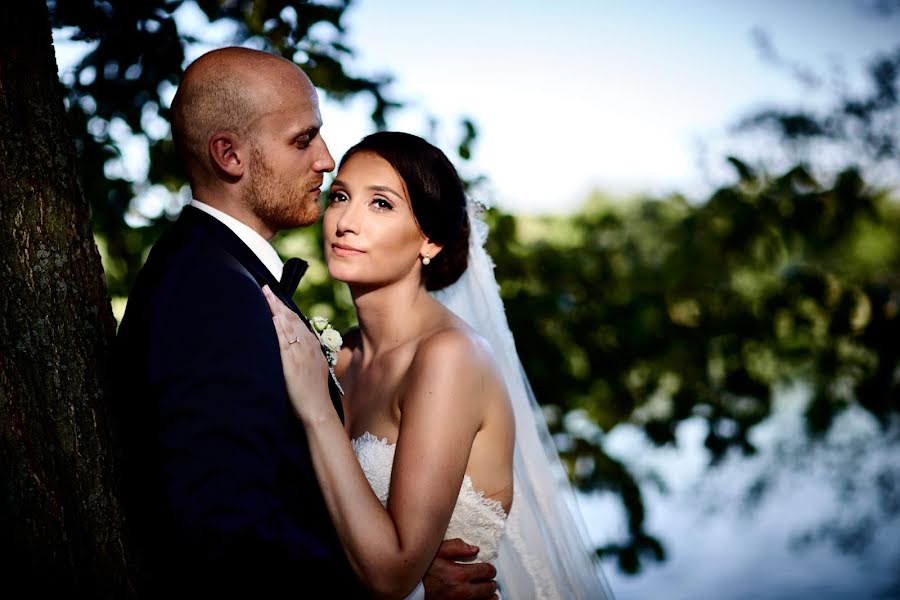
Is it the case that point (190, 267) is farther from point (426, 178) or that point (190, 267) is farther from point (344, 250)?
point (426, 178)

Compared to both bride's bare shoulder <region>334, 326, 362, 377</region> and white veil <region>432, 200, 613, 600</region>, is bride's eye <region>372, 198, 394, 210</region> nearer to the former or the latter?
white veil <region>432, 200, 613, 600</region>

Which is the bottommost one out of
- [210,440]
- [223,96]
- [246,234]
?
[210,440]

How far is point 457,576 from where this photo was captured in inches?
101

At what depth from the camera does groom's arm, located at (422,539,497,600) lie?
2.50m

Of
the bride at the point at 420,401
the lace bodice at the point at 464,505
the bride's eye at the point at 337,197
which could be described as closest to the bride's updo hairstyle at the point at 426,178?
the bride at the point at 420,401

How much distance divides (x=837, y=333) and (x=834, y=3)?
1088 cm

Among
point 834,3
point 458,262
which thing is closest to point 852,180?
point 458,262

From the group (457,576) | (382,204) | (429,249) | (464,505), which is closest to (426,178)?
(382,204)

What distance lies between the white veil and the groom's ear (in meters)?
1.22

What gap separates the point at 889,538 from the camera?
10445 mm

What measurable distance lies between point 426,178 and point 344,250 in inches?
14.2

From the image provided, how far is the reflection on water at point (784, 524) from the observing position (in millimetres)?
9711

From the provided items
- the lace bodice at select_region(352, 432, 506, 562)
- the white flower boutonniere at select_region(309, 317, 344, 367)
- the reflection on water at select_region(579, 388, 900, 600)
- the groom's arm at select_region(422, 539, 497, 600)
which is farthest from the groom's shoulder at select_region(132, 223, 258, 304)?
the reflection on water at select_region(579, 388, 900, 600)

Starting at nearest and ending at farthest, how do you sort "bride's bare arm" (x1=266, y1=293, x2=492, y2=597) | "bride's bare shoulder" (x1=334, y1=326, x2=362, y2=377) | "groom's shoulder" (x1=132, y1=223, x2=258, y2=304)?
"groom's shoulder" (x1=132, y1=223, x2=258, y2=304) < "bride's bare arm" (x1=266, y1=293, x2=492, y2=597) < "bride's bare shoulder" (x1=334, y1=326, x2=362, y2=377)
